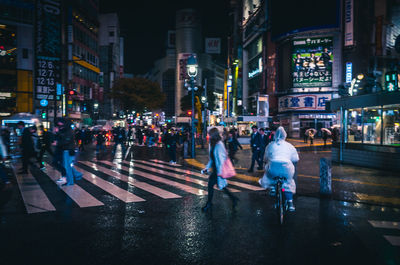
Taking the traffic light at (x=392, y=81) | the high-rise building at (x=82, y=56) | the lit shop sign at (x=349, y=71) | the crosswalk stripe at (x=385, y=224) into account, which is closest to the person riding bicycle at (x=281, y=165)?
the crosswalk stripe at (x=385, y=224)

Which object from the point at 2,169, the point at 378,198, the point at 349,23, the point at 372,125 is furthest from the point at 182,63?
the point at 378,198

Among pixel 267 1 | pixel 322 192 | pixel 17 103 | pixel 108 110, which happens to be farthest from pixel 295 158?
pixel 108 110

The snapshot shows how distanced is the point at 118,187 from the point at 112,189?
0.34 metres

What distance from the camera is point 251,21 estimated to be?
63.7m

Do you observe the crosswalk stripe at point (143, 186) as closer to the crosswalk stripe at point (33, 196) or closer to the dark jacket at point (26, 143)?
the crosswalk stripe at point (33, 196)

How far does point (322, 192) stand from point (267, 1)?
50.6m

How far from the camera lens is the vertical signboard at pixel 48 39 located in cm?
3578

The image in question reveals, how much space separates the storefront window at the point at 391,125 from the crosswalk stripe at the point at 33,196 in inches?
505

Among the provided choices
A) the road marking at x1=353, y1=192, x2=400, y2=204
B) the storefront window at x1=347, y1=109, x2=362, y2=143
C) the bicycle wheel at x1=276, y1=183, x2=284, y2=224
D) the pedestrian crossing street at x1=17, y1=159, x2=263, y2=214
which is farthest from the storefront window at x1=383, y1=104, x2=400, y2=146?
the bicycle wheel at x1=276, y1=183, x2=284, y2=224

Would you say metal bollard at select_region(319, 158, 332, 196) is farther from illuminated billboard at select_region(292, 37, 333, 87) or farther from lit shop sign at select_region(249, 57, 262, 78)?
lit shop sign at select_region(249, 57, 262, 78)

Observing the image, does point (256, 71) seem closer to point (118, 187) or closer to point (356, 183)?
point (356, 183)

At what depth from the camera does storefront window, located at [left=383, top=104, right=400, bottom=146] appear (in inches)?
499

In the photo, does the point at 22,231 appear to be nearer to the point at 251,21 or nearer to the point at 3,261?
the point at 3,261

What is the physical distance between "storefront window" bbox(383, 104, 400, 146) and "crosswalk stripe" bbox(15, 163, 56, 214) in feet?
42.1
